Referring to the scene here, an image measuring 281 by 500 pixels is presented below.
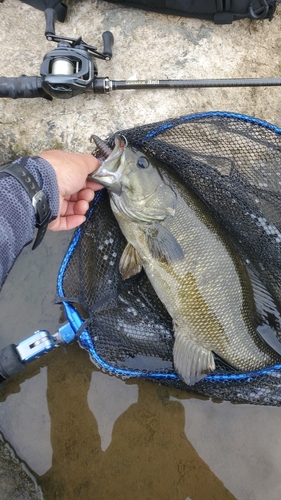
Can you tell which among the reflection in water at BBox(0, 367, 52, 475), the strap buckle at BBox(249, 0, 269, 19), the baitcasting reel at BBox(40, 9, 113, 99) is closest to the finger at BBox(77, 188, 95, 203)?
the baitcasting reel at BBox(40, 9, 113, 99)

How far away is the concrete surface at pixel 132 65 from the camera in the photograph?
2.92 m

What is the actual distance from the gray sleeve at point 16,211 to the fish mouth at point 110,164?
34 cm

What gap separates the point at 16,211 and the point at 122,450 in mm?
1689

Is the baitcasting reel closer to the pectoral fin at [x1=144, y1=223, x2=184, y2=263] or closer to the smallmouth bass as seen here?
the smallmouth bass

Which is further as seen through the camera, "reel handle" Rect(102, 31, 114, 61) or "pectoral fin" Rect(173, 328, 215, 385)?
"reel handle" Rect(102, 31, 114, 61)

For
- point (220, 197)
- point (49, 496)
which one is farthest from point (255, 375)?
point (49, 496)

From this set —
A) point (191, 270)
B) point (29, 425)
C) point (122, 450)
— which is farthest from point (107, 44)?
point (122, 450)

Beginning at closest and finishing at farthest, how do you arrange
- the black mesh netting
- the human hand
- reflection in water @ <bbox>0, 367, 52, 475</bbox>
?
the human hand, the black mesh netting, reflection in water @ <bbox>0, 367, 52, 475</bbox>

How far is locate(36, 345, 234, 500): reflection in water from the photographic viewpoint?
99.0 inches

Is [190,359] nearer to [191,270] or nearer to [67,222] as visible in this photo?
[191,270]

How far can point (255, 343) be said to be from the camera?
8.12 feet

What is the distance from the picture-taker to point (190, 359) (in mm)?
2439

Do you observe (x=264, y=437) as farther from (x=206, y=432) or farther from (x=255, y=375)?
(x=255, y=375)

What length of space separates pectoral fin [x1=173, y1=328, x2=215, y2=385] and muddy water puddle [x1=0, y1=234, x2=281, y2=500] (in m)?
0.34
